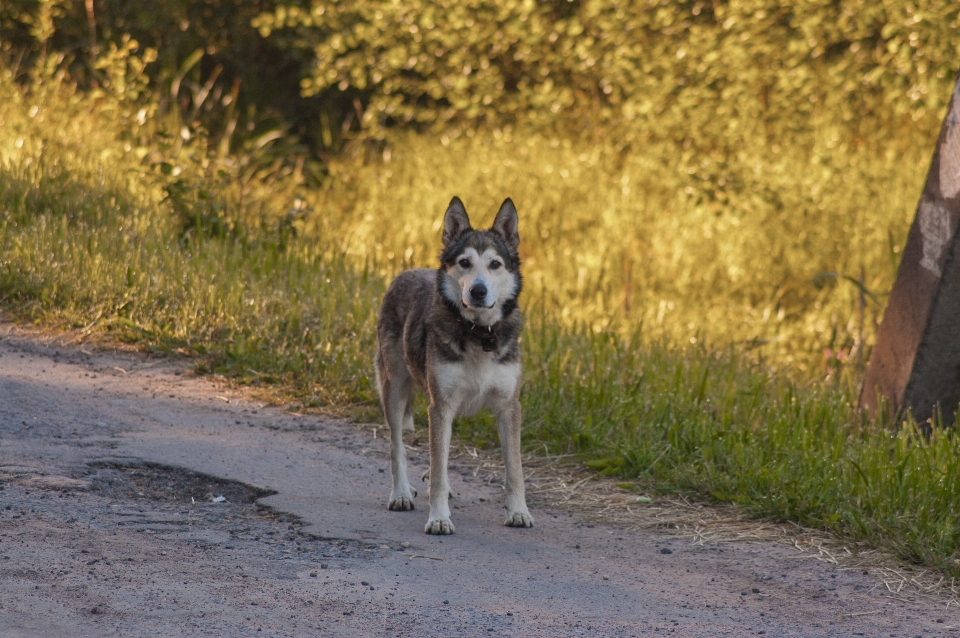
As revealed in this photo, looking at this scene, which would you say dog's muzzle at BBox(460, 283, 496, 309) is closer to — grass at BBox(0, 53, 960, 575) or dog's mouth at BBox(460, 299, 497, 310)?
dog's mouth at BBox(460, 299, 497, 310)

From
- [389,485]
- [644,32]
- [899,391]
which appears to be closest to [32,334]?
[389,485]

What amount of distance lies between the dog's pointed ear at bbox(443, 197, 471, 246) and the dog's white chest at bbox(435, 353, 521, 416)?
0.66 meters

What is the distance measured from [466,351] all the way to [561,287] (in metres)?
5.93

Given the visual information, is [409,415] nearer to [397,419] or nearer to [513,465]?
[397,419]

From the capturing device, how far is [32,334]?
7102 millimetres

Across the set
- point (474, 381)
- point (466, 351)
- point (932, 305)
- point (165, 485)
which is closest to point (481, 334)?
point (466, 351)

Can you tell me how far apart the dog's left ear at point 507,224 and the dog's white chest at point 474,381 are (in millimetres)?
670

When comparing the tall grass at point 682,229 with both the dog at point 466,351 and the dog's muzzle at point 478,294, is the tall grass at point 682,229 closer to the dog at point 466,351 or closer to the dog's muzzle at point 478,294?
the dog at point 466,351

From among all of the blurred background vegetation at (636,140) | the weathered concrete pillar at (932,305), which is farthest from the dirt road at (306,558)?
the blurred background vegetation at (636,140)

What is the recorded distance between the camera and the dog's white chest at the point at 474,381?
4.88m

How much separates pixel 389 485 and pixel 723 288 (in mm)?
6476

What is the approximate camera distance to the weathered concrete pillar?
5.95 meters

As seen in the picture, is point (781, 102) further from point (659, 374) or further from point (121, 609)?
point (121, 609)

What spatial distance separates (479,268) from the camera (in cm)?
492
